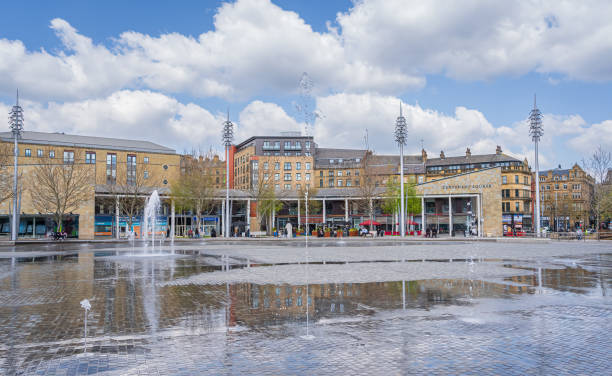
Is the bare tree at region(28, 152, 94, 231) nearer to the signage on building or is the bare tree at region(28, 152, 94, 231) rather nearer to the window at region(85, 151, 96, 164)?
the window at region(85, 151, 96, 164)

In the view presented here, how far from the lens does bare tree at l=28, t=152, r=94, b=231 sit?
48.0 m

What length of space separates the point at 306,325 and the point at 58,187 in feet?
161

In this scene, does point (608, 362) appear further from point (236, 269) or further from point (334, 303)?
point (236, 269)

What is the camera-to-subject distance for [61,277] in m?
15.6

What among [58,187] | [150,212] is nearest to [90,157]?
[150,212]

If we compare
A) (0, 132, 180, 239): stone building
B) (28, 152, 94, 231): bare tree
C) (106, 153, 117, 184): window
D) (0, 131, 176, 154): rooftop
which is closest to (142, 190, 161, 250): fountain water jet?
(0, 132, 180, 239): stone building

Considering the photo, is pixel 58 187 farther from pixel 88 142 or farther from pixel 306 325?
pixel 306 325

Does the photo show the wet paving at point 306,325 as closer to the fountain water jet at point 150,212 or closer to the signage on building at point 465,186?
the fountain water jet at point 150,212

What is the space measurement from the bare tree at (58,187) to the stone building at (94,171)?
25.4 inches

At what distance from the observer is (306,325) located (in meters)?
8.47

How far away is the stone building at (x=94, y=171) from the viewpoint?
52447 mm

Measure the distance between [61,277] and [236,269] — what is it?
6233 millimetres

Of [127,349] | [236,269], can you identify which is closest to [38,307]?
[127,349]

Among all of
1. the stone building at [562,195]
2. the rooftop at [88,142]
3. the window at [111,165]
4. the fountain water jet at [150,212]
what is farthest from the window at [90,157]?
the stone building at [562,195]
